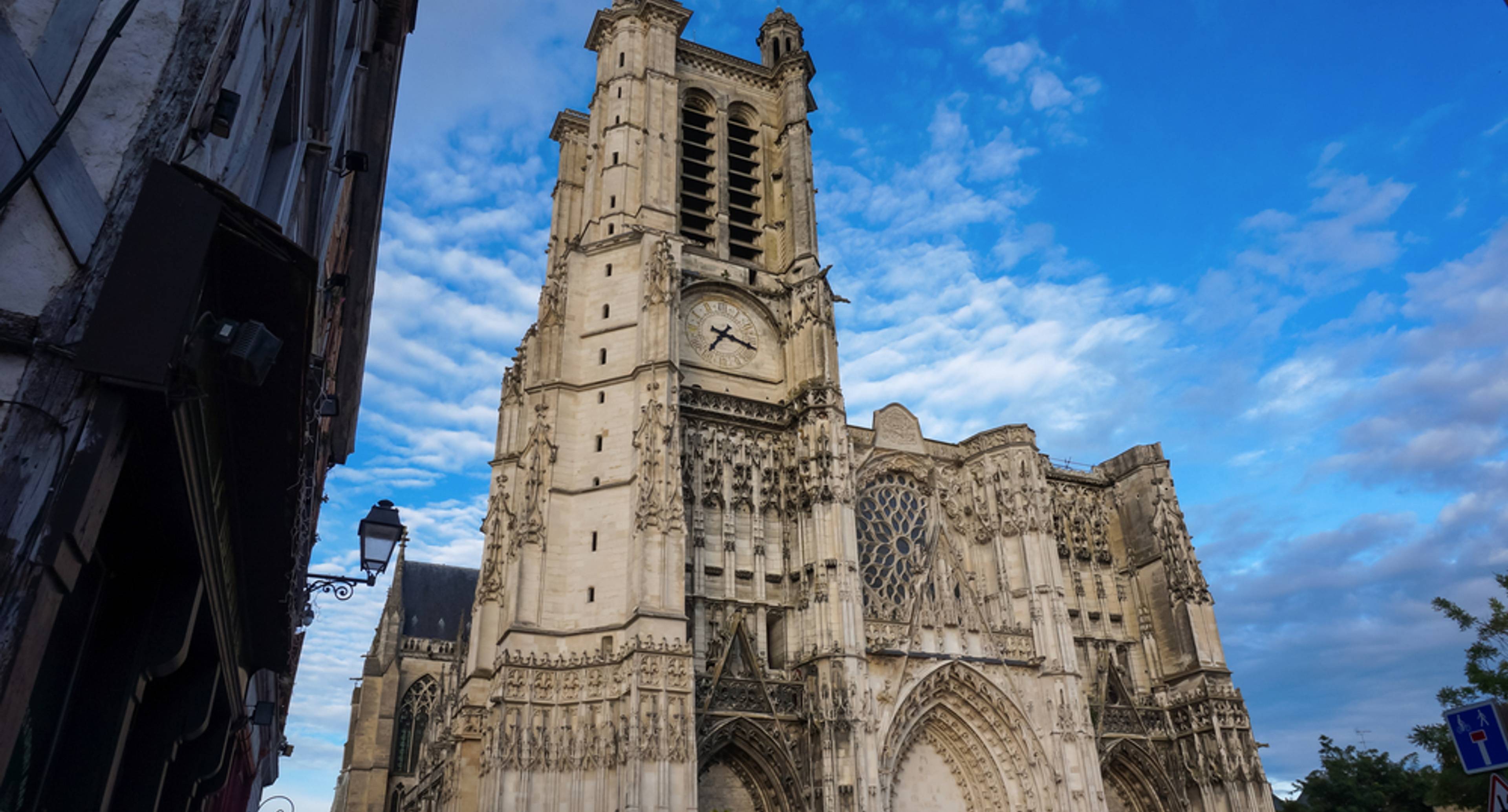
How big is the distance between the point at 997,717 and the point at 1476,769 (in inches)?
693

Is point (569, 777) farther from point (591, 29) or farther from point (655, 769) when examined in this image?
point (591, 29)

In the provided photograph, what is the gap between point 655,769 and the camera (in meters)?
17.0

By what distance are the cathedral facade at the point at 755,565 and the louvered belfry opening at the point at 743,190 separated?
0.37 feet

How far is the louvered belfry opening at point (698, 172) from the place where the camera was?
27609 mm

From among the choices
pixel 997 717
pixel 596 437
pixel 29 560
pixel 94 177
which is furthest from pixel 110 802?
pixel 997 717

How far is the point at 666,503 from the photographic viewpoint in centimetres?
1972

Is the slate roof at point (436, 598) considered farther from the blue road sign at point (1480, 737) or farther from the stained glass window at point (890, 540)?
the blue road sign at point (1480, 737)

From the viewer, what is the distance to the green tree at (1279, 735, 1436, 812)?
28547 millimetres

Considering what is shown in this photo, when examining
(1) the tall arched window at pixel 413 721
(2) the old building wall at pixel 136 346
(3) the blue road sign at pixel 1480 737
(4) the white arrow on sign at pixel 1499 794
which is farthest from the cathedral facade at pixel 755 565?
(4) the white arrow on sign at pixel 1499 794

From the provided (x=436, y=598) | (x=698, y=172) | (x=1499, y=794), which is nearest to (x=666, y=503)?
(x=698, y=172)

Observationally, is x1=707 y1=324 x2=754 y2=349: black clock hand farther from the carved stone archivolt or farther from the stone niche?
the carved stone archivolt

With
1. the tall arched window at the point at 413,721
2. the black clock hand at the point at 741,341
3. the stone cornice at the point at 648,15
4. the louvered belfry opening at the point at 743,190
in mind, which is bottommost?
the tall arched window at the point at 413,721

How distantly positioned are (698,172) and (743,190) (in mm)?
1531

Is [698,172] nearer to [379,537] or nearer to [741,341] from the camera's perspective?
[741,341]
